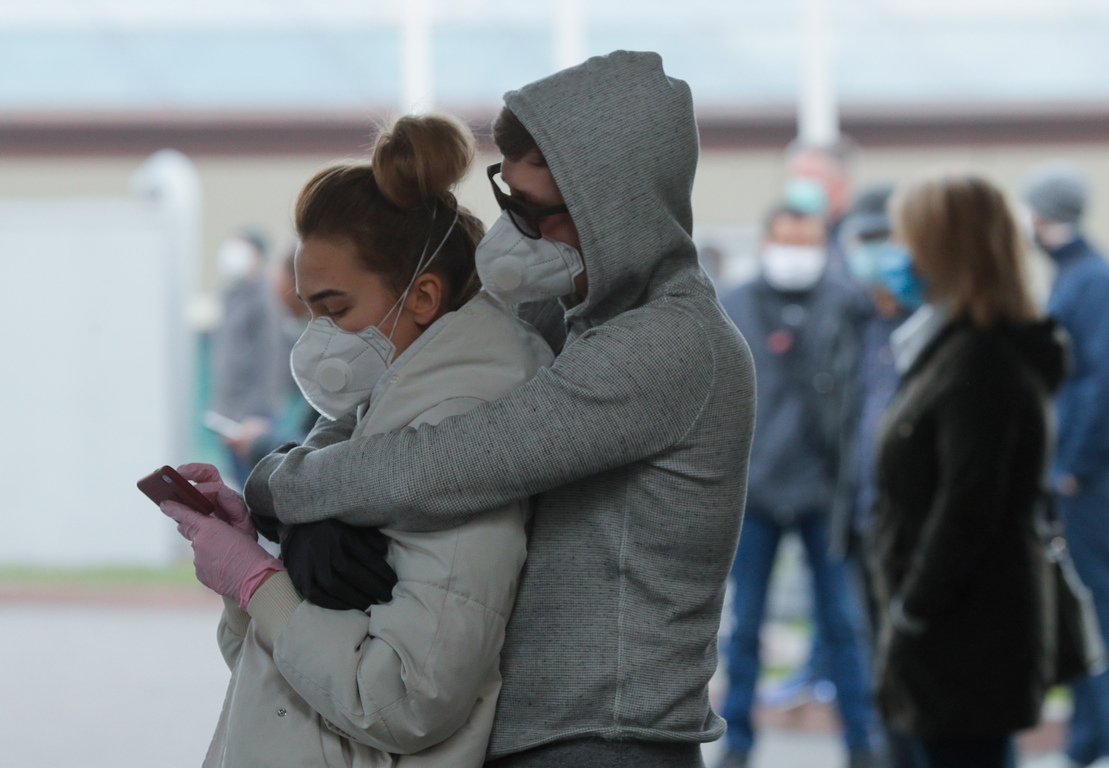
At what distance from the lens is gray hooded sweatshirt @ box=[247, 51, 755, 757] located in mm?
1578

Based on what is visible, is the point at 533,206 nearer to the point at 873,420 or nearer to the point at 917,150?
the point at 873,420

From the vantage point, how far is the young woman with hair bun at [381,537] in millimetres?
1553

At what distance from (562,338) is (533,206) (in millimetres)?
284

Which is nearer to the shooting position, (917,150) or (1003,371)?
(1003,371)

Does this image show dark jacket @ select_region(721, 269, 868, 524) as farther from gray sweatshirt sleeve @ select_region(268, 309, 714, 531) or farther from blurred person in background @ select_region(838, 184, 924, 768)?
gray sweatshirt sleeve @ select_region(268, 309, 714, 531)

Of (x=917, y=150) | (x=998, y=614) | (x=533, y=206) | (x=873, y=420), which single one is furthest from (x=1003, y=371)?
(x=917, y=150)

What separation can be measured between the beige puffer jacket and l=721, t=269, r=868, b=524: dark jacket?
9.64 feet

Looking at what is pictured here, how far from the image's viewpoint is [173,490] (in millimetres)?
1745

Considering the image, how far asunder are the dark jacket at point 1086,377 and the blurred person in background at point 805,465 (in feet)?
2.64

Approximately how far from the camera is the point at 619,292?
170 centimetres

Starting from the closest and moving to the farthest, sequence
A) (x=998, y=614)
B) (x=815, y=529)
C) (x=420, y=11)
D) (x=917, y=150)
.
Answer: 1. (x=998, y=614)
2. (x=815, y=529)
3. (x=420, y=11)
4. (x=917, y=150)

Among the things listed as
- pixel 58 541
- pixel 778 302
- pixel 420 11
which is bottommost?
pixel 58 541

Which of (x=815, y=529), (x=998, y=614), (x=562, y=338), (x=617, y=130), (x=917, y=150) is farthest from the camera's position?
(x=917, y=150)

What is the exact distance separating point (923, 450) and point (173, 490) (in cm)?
191
